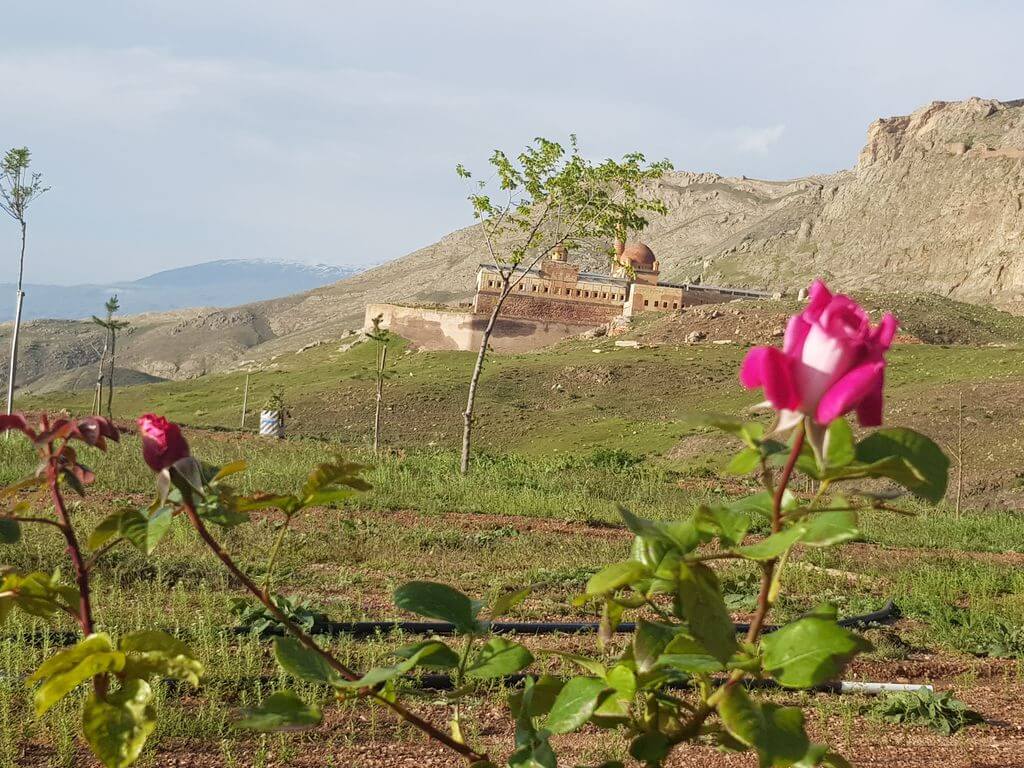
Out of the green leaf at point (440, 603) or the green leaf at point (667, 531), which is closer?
the green leaf at point (667, 531)

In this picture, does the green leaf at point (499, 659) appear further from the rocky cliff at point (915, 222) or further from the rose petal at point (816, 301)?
the rocky cliff at point (915, 222)

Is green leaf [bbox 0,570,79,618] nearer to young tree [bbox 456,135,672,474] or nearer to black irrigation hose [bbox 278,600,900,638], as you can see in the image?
black irrigation hose [bbox 278,600,900,638]

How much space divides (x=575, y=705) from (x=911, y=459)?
1.62 ft

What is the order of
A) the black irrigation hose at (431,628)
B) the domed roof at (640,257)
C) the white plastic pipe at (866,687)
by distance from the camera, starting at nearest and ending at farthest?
the white plastic pipe at (866,687) < the black irrigation hose at (431,628) < the domed roof at (640,257)

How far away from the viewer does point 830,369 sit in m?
1.05

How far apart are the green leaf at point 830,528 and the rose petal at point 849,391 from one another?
115 mm

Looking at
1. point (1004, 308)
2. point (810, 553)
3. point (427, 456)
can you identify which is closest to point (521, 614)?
point (810, 553)

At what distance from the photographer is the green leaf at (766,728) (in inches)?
44.1

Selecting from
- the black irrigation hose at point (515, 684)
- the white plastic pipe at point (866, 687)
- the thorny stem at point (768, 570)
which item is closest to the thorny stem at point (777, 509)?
the thorny stem at point (768, 570)

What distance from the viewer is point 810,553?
955 centimetres

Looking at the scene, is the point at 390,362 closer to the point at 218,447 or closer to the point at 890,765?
the point at 218,447

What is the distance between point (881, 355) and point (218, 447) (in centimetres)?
1784

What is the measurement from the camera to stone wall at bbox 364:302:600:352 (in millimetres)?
43156

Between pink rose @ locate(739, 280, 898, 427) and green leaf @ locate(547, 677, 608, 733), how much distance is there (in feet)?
1.37
